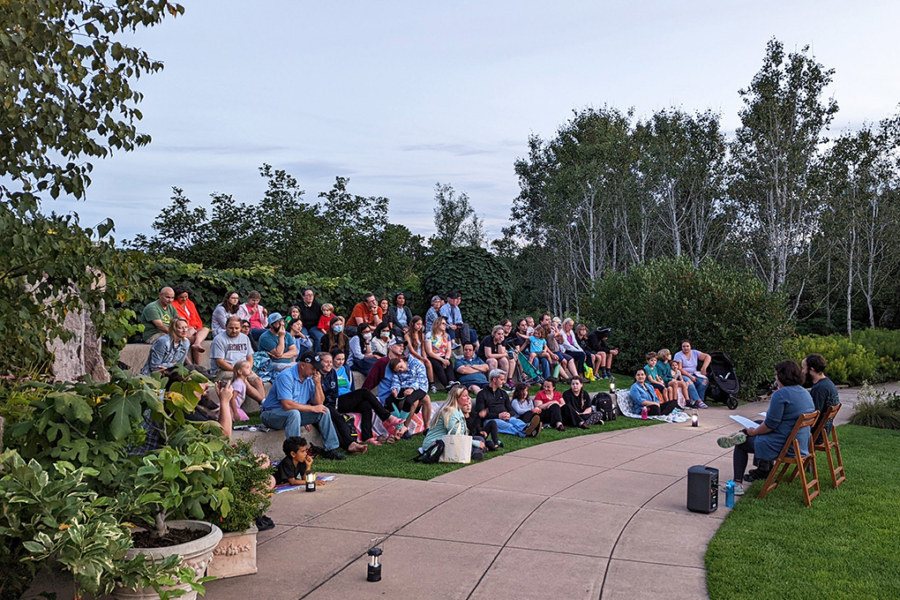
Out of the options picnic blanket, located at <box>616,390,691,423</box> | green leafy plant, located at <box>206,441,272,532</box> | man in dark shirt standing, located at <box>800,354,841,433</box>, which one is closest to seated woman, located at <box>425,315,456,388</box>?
picnic blanket, located at <box>616,390,691,423</box>

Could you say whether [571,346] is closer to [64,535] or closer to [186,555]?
[186,555]

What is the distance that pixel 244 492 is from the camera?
221 inches

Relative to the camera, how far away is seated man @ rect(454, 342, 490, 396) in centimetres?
1336

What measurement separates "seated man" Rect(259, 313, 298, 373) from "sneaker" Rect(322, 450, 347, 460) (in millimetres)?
2189

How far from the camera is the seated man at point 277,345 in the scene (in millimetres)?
11172

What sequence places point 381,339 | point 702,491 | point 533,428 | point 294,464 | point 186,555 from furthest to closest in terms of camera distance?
point 381,339, point 533,428, point 294,464, point 702,491, point 186,555

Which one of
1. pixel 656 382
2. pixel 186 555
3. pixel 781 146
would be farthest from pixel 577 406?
pixel 781 146

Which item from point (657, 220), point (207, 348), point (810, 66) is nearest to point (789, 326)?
point (207, 348)

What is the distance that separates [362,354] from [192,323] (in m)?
2.88

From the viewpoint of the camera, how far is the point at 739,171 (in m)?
32.4

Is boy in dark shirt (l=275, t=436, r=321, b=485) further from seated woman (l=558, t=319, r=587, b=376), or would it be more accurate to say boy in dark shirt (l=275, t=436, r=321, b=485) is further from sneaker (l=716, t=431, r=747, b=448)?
seated woman (l=558, t=319, r=587, b=376)

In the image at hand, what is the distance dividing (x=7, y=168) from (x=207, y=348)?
793 cm

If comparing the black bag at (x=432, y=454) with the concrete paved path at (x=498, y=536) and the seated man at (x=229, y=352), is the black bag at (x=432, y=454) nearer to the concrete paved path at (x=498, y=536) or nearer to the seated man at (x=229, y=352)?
the concrete paved path at (x=498, y=536)

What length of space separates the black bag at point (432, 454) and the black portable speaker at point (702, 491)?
319 cm
